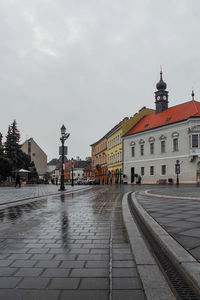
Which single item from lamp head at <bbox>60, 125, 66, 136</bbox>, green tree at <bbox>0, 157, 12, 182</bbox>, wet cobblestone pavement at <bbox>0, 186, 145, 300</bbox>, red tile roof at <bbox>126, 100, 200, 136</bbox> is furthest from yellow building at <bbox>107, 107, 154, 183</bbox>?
wet cobblestone pavement at <bbox>0, 186, 145, 300</bbox>

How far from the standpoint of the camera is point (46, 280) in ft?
9.81

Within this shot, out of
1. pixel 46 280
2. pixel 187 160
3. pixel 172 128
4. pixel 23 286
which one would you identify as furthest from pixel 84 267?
pixel 172 128

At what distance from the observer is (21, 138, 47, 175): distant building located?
323ft

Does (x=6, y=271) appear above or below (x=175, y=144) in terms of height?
below

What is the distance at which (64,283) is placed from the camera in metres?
2.90

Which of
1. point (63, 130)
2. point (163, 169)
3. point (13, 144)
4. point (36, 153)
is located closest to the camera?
point (63, 130)

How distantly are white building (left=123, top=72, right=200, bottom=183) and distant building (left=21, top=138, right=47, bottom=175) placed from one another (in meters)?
51.4

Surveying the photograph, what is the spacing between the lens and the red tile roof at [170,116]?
43.3m

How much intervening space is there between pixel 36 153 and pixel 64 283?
100m

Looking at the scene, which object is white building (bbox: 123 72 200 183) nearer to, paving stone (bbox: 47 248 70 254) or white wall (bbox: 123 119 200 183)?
white wall (bbox: 123 119 200 183)

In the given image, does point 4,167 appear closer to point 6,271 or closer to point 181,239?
point 181,239

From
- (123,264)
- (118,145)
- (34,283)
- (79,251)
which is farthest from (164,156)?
(34,283)

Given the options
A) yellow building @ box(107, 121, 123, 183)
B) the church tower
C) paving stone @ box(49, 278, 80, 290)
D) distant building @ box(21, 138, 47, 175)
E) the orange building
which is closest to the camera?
paving stone @ box(49, 278, 80, 290)

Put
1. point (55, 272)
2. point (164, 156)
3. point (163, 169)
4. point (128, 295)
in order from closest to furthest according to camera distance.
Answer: point (128, 295) → point (55, 272) → point (164, 156) → point (163, 169)
